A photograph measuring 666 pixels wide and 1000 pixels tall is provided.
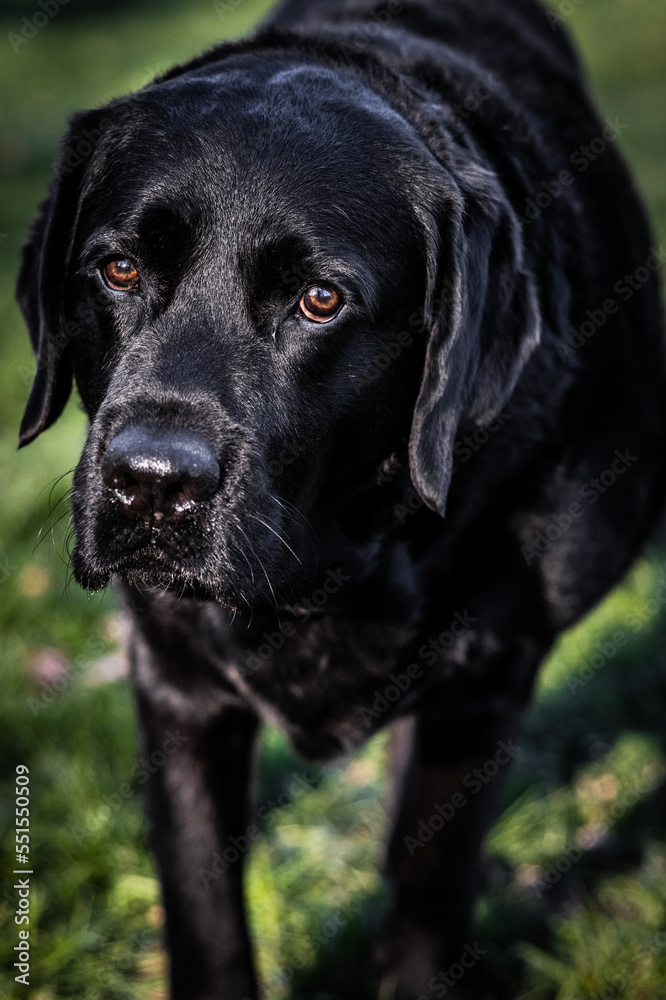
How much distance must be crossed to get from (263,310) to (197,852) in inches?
47.4

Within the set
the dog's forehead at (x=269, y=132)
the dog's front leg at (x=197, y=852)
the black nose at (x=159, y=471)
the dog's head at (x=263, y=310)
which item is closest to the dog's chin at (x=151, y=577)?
the dog's head at (x=263, y=310)

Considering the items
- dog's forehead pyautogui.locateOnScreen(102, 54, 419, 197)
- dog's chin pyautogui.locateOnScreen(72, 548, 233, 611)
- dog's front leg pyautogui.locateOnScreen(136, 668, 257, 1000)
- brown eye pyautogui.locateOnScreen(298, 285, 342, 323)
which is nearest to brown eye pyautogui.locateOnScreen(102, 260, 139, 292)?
dog's forehead pyautogui.locateOnScreen(102, 54, 419, 197)

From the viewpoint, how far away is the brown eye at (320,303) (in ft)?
6.22

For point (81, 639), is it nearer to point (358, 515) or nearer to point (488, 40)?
point (358, 515)

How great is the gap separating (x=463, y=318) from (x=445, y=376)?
0.39 ft

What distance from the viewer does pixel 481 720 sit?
243 centimetres

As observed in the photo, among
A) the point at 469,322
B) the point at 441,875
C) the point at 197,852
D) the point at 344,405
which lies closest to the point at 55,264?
the point at 344,405

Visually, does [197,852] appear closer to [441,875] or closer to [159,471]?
[441,875]

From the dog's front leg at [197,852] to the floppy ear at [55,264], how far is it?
27.4 inches

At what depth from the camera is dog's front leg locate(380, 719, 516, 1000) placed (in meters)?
2.49

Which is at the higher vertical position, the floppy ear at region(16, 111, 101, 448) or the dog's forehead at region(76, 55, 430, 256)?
the dog's forehead at region(76, 55, 430, 256)

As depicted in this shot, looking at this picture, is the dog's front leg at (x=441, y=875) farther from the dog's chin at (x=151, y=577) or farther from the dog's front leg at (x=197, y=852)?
the dog's chin at (x=151, y=577)

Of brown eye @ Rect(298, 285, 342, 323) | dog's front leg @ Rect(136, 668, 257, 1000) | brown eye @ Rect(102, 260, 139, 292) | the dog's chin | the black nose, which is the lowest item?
dog's front leg @ Rect(136, 668, 257, 1000)

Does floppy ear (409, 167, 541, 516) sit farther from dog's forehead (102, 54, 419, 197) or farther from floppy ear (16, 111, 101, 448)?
floppy ear (16, 111, 101, 448)
